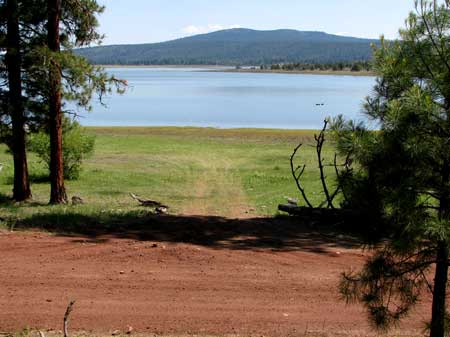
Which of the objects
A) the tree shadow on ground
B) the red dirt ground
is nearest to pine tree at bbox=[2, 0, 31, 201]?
the tree shadow on ground

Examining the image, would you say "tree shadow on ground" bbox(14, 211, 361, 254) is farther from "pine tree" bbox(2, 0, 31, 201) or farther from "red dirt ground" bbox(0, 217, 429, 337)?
"pine tree" bbox(2, 0, 31, 201)

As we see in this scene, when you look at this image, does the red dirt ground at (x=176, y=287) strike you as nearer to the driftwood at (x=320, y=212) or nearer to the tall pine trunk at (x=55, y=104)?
the driftwood at (x=320, y=212)

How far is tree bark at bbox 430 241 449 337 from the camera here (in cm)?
496

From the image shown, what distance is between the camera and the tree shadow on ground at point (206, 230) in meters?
10.7

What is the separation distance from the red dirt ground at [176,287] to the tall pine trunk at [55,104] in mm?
5011

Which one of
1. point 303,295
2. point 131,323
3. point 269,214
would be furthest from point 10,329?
point 269,214

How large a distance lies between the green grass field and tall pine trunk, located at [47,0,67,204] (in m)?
0.63

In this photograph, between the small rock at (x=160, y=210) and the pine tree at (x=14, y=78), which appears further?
the pine tree at (x=14, y=78)

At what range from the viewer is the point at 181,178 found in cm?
2289

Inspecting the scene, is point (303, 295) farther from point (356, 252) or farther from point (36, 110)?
point (36, 110)

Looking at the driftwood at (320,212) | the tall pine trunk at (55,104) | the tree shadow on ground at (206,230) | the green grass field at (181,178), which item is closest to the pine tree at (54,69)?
the tall pine trunk at (55,104)

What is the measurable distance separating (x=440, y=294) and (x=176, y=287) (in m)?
3.79

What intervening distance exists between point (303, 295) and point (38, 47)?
31.6ft

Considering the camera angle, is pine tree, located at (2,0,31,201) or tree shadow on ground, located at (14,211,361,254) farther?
pine tree, located at (2,0,31,201)
